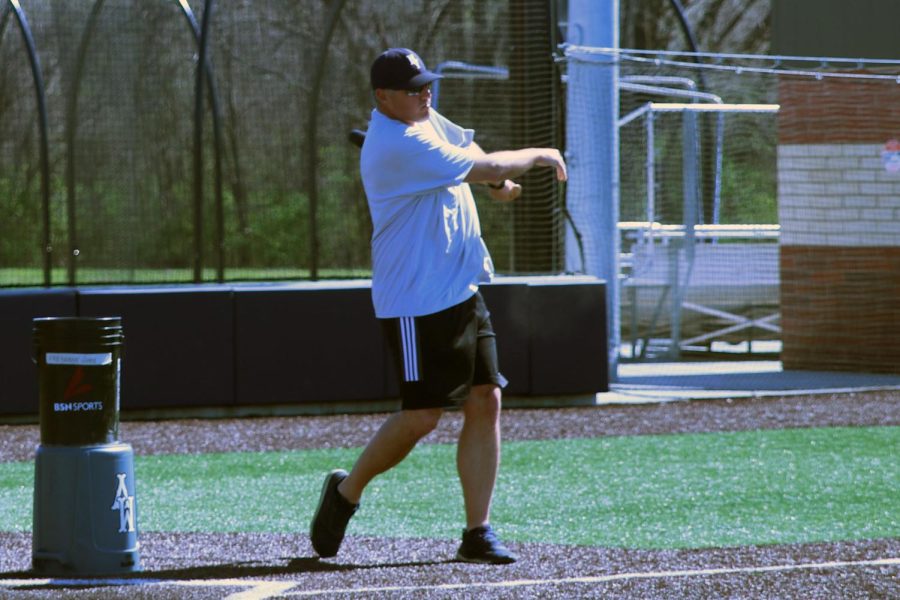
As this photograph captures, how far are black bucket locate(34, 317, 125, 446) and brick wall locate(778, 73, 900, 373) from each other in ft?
32.8

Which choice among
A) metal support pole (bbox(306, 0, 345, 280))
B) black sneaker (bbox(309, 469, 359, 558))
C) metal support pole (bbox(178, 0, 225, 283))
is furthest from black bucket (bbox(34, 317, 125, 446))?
metal support pole (bbox(306, 0, 345, 280))

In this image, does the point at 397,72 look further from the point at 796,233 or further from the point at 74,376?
the point at 796,233

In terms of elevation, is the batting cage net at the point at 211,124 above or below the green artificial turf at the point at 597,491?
above

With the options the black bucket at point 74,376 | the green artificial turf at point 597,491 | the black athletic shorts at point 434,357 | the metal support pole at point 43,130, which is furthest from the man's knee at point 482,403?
the metal support pole at point 43,130

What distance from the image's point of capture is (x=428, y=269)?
5.99m

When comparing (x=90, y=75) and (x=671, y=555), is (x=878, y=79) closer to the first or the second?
Answer: (x=90, y=75)

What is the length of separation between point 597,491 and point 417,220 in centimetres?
275

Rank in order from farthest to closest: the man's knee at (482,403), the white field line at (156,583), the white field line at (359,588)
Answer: the man's knee at (482,403) → the white field line at (156,583) → the white field line at (359,588)

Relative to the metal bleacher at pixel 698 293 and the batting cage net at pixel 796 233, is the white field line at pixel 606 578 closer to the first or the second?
A: the batting cage net at pixel 796 233

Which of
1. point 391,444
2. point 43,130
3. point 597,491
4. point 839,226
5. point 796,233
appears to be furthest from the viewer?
point 796,233

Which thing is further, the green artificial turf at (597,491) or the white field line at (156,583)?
the green artificial turf at (597,491)

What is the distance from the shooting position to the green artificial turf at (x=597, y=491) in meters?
7.11

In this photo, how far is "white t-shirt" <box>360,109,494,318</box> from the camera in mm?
5926

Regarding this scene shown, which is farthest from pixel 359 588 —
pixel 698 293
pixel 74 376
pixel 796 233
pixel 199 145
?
pixel 698 293
